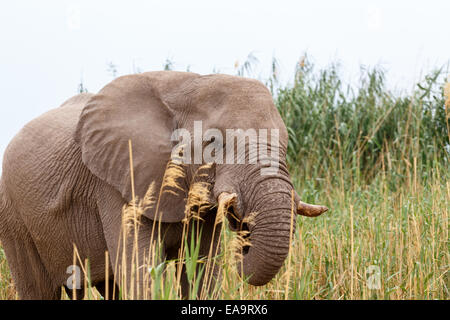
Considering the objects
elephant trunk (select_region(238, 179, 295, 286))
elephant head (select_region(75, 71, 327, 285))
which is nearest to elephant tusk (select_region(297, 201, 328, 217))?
elephant head (select_region(75, 71, 327, 285))

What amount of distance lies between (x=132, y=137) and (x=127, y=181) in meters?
0.28

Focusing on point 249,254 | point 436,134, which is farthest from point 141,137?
point 436,134

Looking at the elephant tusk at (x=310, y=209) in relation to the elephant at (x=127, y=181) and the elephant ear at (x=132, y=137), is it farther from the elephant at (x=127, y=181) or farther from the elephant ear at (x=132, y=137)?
the elephant ear at (x=132, y=137)

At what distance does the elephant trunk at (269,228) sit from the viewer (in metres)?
3.41

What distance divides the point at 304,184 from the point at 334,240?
3.11 meters

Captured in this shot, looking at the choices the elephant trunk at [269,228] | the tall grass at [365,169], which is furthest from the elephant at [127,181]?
the tall grass at [365,169]

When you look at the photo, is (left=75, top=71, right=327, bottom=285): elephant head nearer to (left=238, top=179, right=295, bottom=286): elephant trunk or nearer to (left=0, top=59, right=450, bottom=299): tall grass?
(left=238, top=179, right=295, bottom=286): elephant trunk

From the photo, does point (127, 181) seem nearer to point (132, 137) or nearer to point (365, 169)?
point (132, 137)

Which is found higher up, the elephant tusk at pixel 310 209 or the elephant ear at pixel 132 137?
the elephant ear at pixel 132 137

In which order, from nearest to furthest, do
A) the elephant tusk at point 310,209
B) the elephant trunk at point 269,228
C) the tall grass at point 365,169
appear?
the elephant trunk at point 269,228
the elephant tusk at point 310,209
the tall grass at point 365,169

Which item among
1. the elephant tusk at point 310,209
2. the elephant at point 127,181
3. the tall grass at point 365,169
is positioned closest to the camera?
the elephant at point 127,181

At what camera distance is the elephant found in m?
3.52

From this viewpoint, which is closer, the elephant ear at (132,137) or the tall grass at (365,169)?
the elephant ear at (132,137)
